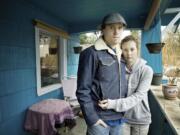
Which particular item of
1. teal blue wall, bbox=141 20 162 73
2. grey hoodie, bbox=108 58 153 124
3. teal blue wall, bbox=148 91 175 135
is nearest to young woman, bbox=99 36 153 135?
grey hoodie, bbox=108 58 153 124

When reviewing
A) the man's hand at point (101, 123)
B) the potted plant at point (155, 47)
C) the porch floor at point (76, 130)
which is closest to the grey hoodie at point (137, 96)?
the man's hand at point (101, 123)

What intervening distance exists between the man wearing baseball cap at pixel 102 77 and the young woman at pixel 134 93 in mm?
59

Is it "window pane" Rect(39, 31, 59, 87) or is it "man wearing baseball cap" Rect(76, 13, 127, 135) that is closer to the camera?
"man wearing baseball cap" Rect(76, 13, 127, 135)

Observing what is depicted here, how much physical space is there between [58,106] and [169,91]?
1.60 meters

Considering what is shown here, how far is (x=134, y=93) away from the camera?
1.42 meters

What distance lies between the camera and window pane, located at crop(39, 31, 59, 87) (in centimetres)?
368

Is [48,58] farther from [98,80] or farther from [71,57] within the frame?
[98,80]

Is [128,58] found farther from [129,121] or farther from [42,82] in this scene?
[42,82]

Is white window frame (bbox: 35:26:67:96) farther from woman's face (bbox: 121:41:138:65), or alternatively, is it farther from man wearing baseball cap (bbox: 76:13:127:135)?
man wearing baseball cap (bbox: 76:13:127:135)

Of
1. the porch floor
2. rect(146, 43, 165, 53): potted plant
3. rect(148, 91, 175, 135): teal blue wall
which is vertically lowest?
the porch floor

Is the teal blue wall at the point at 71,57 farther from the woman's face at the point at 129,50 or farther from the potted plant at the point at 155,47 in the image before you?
the woman's face at the point at 129,50

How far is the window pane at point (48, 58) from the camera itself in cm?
368

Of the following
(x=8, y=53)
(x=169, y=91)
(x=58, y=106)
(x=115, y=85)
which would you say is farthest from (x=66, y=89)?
(x=115, y=85)

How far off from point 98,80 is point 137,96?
1.17 feet
